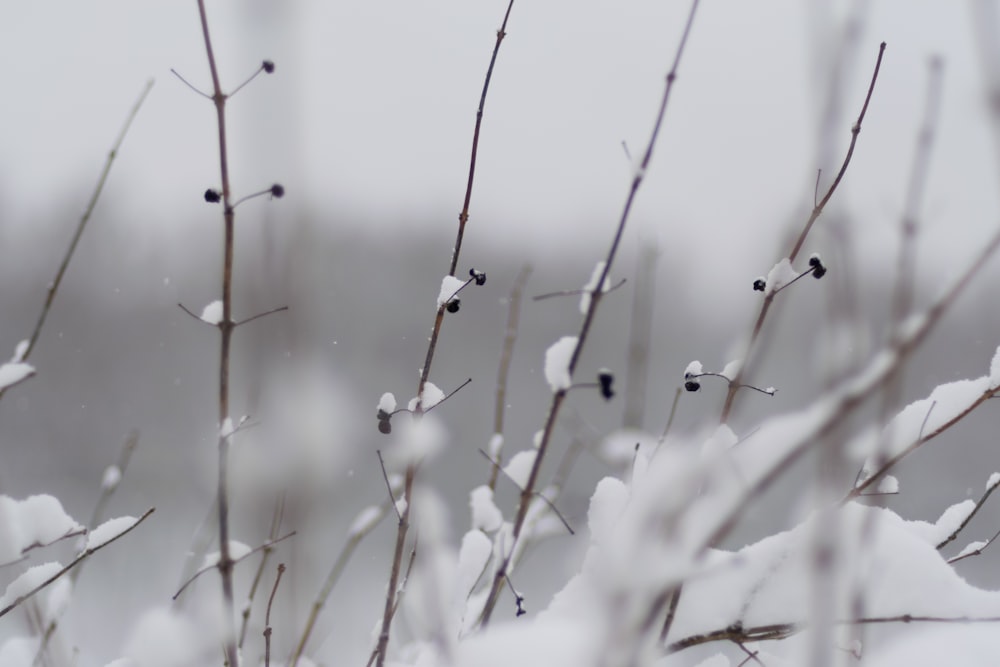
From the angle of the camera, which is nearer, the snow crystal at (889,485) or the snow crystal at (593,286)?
the snow crystal at (593,286)

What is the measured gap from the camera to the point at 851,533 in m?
0.65

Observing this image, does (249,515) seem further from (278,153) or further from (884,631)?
(884,631)

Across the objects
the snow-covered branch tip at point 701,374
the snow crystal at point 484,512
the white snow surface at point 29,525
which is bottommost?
the white snow surface at point 29,525

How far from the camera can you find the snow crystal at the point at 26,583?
2.84ft

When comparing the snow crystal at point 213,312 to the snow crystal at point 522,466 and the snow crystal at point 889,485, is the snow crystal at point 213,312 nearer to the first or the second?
the snow crystal at point 522,466

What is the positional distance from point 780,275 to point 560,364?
1.21 feet

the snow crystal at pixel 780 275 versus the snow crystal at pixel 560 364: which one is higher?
the snow crystal at pixel 780 275

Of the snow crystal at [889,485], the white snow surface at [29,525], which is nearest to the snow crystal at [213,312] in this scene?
the white snow surface at [29,525]

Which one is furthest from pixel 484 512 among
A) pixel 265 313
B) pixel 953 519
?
pixel 953 519

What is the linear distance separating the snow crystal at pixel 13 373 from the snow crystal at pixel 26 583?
0.85 ft

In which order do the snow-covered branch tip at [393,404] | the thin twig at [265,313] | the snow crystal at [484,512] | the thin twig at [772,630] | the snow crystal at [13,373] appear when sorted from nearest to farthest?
1. the thin twig at [265,313]
2. the thin twig at [772,630]
3. the snow crystal at [13,373]
4. the snow-covered branch tip at [393,404]
5. the snow crystal at [484,512]

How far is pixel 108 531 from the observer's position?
2.89 feet

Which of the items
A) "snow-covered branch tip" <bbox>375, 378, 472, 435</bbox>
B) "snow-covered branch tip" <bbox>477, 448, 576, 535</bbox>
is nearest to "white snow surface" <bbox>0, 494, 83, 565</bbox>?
"snow-covered branch tip" <bbox>375, 378, 472, 435</bbox>

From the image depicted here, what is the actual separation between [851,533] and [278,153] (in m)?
0.61
